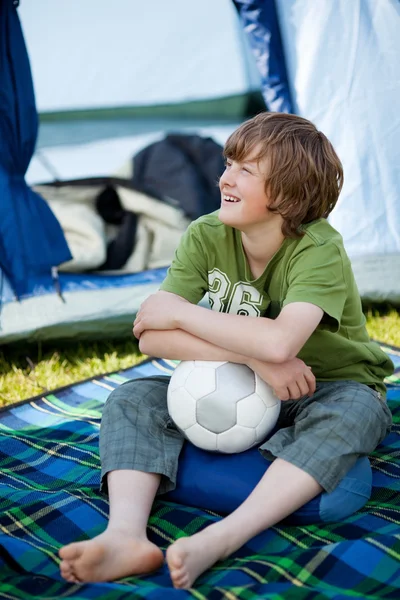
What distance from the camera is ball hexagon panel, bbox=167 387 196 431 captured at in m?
1.74

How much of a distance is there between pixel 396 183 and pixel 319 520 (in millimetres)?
1706

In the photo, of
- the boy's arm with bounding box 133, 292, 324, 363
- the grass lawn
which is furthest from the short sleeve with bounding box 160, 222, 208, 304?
the grass lawn

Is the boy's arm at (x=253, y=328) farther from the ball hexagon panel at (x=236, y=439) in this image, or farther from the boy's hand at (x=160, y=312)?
the ball hexagon panel at (x=236, y=439)

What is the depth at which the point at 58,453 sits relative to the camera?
2135 millimetres

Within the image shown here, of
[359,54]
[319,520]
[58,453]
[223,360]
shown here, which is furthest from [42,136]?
[319,520]

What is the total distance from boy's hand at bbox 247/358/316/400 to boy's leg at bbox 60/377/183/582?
282 millimetres

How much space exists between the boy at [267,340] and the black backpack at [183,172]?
5.32ft

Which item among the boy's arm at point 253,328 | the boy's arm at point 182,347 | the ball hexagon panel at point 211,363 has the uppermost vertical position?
the boy's arm at point 253,328

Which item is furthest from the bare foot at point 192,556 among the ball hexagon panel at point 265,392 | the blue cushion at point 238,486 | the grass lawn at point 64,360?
the grass lawn at point 64,360

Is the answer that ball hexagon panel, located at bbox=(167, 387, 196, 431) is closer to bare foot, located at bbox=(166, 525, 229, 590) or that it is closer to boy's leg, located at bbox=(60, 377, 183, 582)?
boy's leg, located at bbox=(60, 377, 183, 582)

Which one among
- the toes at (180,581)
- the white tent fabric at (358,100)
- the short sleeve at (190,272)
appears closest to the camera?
the toes at (180,581)

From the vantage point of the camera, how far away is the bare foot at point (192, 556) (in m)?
1.41

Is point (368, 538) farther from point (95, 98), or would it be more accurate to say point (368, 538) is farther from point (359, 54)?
point (95, 98)

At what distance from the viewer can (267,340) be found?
165 centimetres
